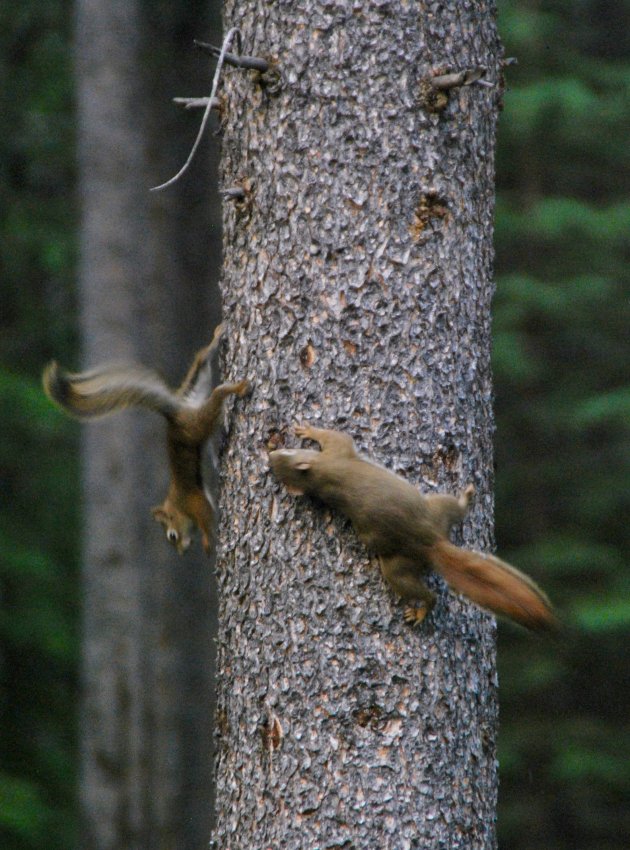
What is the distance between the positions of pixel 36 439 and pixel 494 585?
6.90 metres

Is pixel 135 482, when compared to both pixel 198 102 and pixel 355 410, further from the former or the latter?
pixel 355 410

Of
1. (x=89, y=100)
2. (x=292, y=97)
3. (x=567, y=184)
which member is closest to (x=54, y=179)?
(x=89, y=100)

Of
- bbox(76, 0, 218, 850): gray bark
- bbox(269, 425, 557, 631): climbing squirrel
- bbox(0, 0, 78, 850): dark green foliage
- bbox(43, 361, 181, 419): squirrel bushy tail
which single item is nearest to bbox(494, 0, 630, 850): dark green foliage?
bbox(76, 0, 218, 850): gray bark

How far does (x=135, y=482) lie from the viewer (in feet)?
24.2

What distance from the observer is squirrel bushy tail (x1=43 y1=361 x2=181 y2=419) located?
299 cm

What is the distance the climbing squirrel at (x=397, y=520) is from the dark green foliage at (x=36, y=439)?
5.27 meters

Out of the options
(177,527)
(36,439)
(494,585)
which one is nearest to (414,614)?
(494,585)

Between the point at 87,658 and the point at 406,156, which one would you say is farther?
the point at 87,658

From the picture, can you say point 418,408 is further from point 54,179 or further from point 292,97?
point 54,179

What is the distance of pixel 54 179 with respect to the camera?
32.3 feet

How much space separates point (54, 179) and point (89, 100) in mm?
2414

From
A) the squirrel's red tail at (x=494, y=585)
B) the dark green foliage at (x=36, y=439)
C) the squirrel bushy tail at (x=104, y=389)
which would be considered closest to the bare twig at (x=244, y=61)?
the squirrel bushy tail at (x=104, y=389)

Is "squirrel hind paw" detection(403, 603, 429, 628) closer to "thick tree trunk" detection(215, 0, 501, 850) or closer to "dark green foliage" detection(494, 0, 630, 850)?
"thick tree trunk" detection(215, 0, 501, 850)

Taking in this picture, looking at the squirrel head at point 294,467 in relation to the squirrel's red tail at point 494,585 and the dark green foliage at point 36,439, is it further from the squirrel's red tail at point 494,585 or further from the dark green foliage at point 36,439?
the dark green foliage at point 36,439
